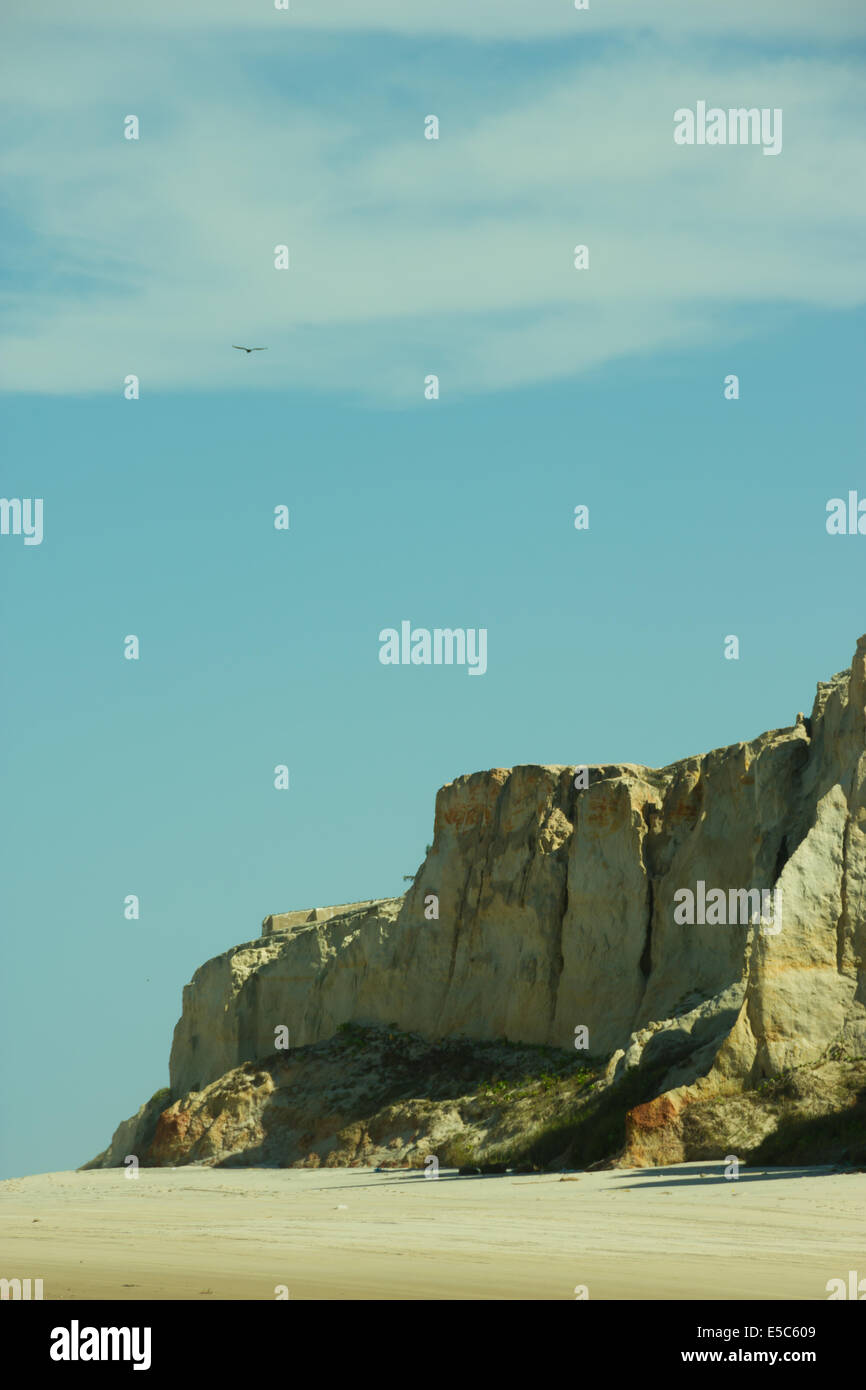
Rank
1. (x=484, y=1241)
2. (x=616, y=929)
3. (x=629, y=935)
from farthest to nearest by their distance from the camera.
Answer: (x=616, y=929) → (x=629, y=935) → (x=484, y=1241)

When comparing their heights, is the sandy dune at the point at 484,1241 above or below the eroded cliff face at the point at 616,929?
below

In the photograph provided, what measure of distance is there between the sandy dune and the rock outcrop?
10.6 feet

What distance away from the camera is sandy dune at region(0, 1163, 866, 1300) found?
13375mm

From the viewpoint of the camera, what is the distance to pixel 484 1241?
658 inches

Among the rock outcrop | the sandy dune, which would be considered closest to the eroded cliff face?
the rock outcrop

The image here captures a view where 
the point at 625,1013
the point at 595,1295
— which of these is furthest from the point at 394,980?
the point at 595,1295

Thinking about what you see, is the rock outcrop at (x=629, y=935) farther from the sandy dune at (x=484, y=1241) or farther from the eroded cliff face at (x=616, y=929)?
the sandy dune at (x=484, y=1241)

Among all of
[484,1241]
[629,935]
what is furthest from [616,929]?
[484,1241]

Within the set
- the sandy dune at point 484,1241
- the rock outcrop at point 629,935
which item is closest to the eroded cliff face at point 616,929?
the rock outcrop at point 629,935

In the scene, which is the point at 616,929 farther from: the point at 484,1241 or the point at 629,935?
the point at 484,1241

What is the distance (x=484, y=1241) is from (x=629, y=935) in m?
22.8

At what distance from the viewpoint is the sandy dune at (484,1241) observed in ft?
43.9

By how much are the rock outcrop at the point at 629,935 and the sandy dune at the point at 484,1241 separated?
3239 mm
